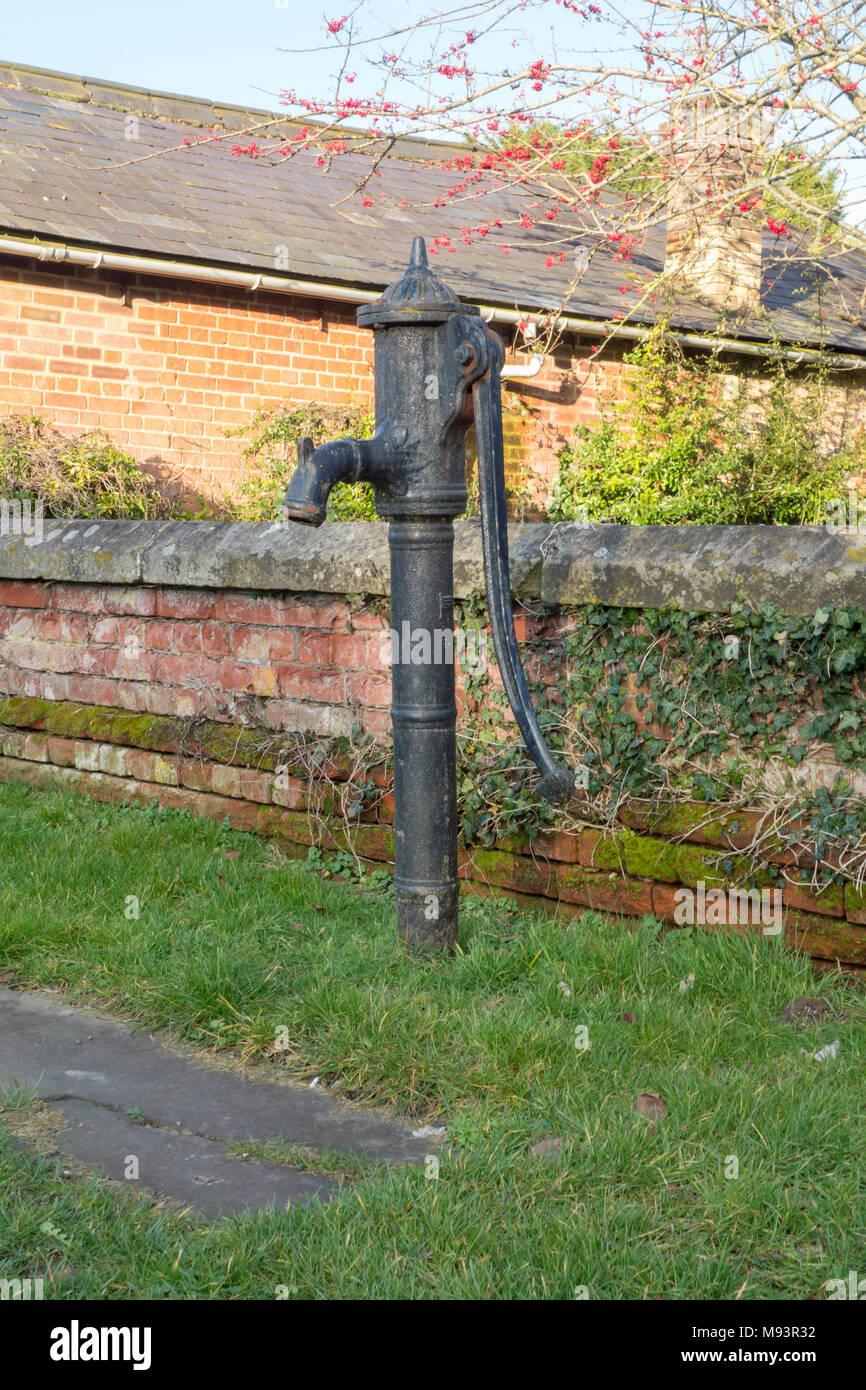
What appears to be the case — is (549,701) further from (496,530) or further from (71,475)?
(71,475)

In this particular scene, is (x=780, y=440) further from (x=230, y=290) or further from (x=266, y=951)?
(x=266, y=951)

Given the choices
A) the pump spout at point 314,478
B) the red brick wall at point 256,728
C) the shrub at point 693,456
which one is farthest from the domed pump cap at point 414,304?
the shrub at point 693,456

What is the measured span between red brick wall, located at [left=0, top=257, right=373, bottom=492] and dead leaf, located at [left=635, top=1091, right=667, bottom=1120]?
7.76 meters

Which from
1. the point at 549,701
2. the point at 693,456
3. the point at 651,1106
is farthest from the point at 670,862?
the point at 693,456

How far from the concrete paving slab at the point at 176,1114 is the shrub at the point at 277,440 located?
6703mm

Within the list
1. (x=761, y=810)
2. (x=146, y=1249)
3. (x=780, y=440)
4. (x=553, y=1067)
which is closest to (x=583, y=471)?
(x=780, y=440)

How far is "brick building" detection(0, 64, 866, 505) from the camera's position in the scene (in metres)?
9.23

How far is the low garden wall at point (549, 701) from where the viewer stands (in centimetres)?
344

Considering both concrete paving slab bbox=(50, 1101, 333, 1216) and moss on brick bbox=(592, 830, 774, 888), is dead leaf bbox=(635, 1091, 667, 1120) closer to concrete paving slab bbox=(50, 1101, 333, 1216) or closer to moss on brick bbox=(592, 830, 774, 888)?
concrete paving slab bbox=(50, 1101, 333, 1216)

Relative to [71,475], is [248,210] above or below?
above

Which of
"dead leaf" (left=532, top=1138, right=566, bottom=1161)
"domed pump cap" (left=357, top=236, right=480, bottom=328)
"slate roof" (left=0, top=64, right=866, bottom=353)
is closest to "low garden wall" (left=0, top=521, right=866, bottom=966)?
"domed pump cap" (left=357, top=236, right=480, bottom=328)

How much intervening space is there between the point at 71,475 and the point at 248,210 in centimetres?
373

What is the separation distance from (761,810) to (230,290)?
25.5 feet

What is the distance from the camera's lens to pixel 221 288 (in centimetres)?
999
